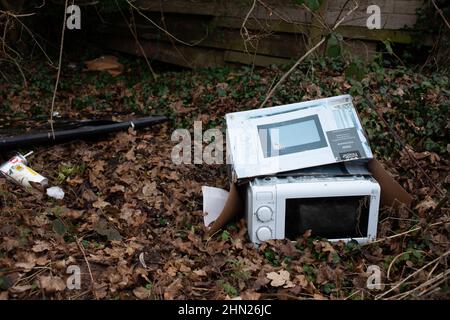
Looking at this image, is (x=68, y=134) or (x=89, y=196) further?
(x=68, y=134)

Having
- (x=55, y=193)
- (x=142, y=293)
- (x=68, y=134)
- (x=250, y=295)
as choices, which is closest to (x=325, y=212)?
(x=250, y=295)

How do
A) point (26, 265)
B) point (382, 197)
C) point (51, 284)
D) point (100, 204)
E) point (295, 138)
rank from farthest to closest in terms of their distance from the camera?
1. point (100, 204)
2. point (382, 197)
3. point (295, 138)
4. point (26, 265)
5. point (51, 284)

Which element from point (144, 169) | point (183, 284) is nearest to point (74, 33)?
point (144, 169)

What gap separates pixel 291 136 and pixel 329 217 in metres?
0.57

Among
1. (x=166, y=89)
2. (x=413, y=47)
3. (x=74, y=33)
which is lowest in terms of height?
(x=166, y=89)

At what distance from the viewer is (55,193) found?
3666 millimetres

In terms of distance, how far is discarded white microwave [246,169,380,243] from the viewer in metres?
2.88

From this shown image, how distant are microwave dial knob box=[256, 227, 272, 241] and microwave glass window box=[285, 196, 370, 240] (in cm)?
12

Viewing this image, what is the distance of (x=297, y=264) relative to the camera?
2.91 metres

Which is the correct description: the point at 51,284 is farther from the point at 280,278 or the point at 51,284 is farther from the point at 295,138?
the point at 295,138

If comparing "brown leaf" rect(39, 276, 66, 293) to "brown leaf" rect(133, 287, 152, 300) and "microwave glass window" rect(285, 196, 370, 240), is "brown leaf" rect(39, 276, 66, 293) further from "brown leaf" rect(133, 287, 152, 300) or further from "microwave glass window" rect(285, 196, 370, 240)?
"microwave glass window" rect(285, 196, 370, 240)
